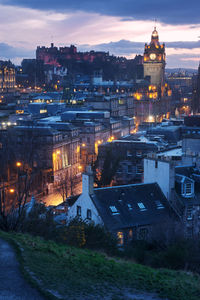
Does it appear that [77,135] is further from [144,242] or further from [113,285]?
[113,285]

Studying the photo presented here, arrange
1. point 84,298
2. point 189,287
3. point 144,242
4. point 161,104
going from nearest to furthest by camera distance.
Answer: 1. point 84,298
2. point 189,287
3. point 144,242
4. point 161,104

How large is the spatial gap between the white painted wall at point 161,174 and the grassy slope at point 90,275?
13175 millimetres

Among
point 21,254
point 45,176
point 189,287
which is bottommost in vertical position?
point 45,176

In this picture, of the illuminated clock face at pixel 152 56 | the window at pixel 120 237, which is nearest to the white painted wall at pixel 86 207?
the window at pixel 120 237

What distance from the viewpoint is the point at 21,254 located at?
59.5 feet

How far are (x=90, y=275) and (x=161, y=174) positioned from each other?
17312 millimetres

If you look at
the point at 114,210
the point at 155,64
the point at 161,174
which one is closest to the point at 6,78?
the point at 155,64

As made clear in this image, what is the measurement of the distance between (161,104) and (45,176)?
9644 cm

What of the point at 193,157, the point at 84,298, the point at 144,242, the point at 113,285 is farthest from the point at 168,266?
the point at 193,157

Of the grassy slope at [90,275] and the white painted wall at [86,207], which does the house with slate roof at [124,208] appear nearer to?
the white painted wall at [86,207]

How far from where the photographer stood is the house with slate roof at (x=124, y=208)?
98.1 ft

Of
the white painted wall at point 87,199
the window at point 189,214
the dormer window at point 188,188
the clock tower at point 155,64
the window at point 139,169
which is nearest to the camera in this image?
the white painted wall at point 87,199

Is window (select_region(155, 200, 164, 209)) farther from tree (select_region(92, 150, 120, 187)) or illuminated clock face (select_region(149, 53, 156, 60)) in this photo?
illuminated clock face (select_region(149, 53, 156, 60))

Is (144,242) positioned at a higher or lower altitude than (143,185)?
lower
